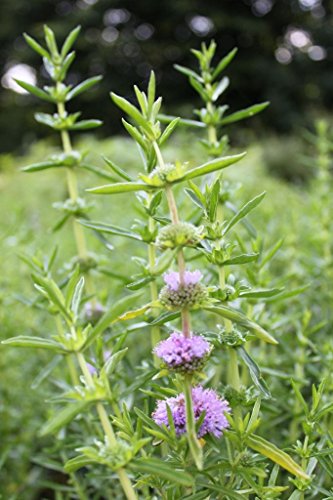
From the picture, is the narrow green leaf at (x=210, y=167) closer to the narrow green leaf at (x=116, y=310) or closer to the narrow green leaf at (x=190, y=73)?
the narrow green leaf at (x=116, y=310)

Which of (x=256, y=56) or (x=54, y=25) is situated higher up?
(x=54, y=25)

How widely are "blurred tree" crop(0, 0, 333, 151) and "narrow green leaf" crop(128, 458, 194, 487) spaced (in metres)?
9.60

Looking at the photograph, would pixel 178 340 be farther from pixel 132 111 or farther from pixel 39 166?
pixel 39 166

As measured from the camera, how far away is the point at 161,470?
1.45ft

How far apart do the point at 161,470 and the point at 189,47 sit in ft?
33.2

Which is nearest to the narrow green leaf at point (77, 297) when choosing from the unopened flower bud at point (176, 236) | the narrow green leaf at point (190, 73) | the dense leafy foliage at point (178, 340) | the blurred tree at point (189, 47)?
the dense leafy foliage at point (178, 340)

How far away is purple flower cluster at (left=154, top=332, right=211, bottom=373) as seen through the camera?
0.46 meters

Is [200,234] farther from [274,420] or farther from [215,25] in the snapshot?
[215,25]

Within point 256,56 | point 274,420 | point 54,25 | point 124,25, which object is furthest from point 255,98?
point 274,420

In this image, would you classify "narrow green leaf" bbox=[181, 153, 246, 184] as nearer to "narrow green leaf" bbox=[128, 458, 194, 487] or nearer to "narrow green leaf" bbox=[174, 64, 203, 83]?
"narrow green leaf" bbox=[128, 458, 194, 487]

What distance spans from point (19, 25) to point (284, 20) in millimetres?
5217

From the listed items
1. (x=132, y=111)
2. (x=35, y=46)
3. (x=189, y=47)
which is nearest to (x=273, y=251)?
(x=132, y=111)

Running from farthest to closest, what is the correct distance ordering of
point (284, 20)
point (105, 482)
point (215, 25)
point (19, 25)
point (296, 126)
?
point (19, 25) → point (284, 20) → point (215, 25) → point (296, 126) → point (105, 482)

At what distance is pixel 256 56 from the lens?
10281 mm
